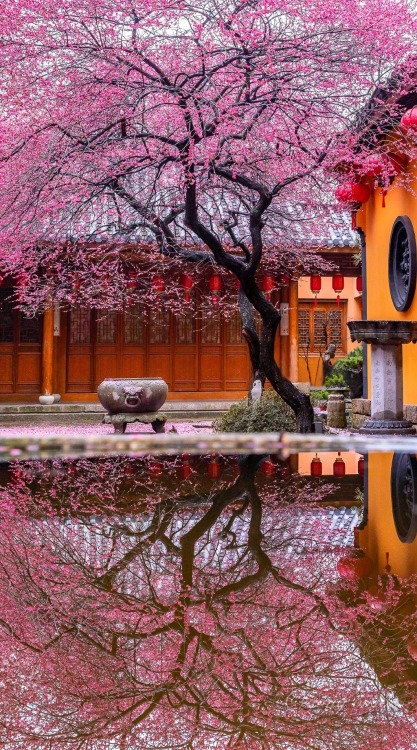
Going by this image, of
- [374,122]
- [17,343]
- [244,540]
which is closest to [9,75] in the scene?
[374,122]

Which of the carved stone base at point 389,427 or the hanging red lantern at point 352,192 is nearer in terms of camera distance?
the carved stone base at point 389,427

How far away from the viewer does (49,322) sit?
14180 millimetres

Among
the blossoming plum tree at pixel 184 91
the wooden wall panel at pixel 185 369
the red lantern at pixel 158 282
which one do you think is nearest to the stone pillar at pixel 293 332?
the wooden wall panel at pixel 185 369

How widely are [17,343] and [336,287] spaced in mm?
6944

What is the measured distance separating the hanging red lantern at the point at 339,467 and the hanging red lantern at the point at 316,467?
0.36 feet

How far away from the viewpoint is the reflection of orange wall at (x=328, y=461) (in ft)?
16.7

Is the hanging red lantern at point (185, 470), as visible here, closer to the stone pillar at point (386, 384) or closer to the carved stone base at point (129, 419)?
the stone pillar at point (386, 384)

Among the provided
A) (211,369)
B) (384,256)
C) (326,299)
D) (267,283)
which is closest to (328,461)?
(384,256)

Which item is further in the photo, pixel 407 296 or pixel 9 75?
pixel 407 296

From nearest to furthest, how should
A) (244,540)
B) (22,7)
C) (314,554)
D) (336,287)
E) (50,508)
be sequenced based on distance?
(314,554) < (244,540) < (50,508) < (22,7) < (336,287)

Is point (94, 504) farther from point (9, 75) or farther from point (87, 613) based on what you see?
point (9, 75)

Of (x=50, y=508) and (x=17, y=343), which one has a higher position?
(x=17, y=343)

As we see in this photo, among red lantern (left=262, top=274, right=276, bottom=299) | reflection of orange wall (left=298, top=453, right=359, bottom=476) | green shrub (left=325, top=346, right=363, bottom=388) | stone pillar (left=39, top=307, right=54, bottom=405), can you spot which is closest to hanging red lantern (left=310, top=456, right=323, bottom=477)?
reflection of orange wall (left=298, top=453, right=359, bottom=476)

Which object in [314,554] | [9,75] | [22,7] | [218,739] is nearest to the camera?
[218,739]
